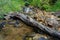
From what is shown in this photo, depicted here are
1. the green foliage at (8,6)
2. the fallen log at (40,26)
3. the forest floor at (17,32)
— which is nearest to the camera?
the fallen log at (40,26)

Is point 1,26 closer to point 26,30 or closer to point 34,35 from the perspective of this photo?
point 26,30

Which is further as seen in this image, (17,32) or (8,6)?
(8,6)

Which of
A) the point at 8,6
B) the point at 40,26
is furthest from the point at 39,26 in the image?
the point at 8,6

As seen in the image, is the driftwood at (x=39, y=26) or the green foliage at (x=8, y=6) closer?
the driftwood at (x=39, y=26)

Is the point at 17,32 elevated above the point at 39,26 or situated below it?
below

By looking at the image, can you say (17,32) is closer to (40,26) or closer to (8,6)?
(40,26)

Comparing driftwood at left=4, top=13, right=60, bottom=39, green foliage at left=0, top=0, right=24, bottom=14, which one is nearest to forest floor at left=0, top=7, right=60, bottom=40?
driftwood at left=4, top=13, right=60, bottom=39

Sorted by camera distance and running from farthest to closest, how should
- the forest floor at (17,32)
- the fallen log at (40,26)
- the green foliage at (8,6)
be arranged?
the green foliage at (8,6) < the forest floor at (17,32) < the fallen log at (40,26)

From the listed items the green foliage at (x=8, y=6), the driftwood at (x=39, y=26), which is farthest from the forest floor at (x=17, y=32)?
the green foliage at (x=8, y=6)

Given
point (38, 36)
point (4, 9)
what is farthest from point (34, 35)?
point (4, 9)

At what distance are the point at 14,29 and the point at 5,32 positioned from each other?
395 millimetres

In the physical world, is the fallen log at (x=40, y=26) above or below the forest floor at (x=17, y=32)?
above

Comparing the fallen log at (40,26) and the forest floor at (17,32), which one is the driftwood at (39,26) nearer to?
the fallen log at (40,26)

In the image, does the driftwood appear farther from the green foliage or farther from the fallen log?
the green foliage
